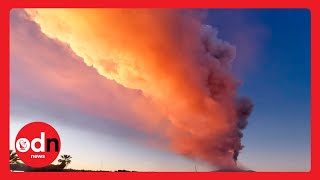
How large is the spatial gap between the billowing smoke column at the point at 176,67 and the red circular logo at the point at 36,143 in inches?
29.2

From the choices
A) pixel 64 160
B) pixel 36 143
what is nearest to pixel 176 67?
pixel 64 160

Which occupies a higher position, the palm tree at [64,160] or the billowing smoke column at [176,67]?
the billowing smoke column at [176,67]

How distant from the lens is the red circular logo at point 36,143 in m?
21.6

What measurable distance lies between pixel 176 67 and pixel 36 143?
146 cm

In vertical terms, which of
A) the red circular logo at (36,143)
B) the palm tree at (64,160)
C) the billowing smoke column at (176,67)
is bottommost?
the palm tree at (64,160)

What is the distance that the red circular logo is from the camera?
21.6 meters

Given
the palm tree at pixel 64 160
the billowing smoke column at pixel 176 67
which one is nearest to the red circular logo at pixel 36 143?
the palm tree at pixel 64 160

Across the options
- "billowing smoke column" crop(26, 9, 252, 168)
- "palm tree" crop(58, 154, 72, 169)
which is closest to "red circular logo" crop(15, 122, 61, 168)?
"palm tree" crop(58, 154, 72, 169)

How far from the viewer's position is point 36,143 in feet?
71.1

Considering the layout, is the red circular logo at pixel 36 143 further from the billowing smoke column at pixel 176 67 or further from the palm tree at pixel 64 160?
the billowing smoke column at pixel 176 67

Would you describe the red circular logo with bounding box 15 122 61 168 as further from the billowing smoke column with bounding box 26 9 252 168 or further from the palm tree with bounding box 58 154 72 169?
the billowing smoke column with bounding box 26 9 252 168

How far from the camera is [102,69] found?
2161 cm

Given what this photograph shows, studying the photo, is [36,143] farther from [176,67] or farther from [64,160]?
[176,67]

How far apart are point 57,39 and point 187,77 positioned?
124 centimetres
